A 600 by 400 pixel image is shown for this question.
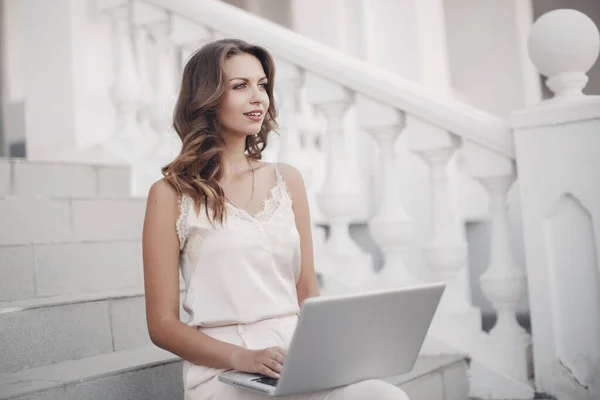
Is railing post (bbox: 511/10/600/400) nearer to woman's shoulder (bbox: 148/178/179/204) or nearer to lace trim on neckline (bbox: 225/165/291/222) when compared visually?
lace trim on neckline (bbox: 225/165/291/222)

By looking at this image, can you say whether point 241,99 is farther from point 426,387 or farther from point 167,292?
point 426,387

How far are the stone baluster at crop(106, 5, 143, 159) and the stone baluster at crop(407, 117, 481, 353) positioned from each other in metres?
1.17

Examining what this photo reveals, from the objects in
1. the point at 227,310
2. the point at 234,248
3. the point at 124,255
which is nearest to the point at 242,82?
the point at 234,248

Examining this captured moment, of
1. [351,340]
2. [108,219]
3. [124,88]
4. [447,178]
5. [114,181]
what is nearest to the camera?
[351,340]

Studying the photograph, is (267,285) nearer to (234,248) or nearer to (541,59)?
(234,248)

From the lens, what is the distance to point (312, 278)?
1.60 meters

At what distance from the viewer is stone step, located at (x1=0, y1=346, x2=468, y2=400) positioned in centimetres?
137

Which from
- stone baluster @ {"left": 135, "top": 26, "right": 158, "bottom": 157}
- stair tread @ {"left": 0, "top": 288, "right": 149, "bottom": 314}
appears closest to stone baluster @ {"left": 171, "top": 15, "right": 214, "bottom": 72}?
stone baluster @ {"left": 135, "top": 26, "right": 158, "bottom": 157}

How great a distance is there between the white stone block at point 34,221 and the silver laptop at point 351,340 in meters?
0.97

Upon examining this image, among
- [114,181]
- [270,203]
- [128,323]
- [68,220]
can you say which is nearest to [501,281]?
[270,203]

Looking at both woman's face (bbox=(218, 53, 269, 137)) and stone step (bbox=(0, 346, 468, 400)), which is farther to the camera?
woman's face (bbox=(218, 53, 269, 137))

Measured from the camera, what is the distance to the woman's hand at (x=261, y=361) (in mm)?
1188

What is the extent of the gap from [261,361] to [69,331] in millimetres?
674

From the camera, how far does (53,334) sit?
1.64 meters
